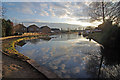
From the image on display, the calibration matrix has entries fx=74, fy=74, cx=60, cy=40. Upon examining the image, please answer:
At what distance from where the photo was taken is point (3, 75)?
3.34m

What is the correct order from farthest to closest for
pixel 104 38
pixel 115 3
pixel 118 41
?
1. pixel 115 3
2. pixel 104 38
3. pixel 118 41

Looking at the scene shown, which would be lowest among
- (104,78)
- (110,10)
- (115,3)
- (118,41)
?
(104,78)

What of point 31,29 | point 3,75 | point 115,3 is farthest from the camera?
point 31,29

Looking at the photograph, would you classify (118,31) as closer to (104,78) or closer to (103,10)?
(104,78)

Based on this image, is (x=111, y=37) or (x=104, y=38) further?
(x=104, y=38)

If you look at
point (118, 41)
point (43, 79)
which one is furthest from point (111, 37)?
point (43, 79)

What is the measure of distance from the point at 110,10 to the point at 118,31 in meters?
10.6

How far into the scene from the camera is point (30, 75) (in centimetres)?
340

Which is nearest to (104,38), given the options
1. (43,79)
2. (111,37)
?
(111,37)

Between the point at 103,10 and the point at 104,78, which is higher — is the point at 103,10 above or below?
above

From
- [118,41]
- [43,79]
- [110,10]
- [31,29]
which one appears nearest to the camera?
[43,79]

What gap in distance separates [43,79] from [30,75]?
2.32ft

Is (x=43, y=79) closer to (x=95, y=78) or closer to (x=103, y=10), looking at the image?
(x=95, y=78)

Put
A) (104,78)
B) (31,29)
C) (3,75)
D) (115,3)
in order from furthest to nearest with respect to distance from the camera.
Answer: (31,29) < (115,3) < (104,78) < (3,75)
